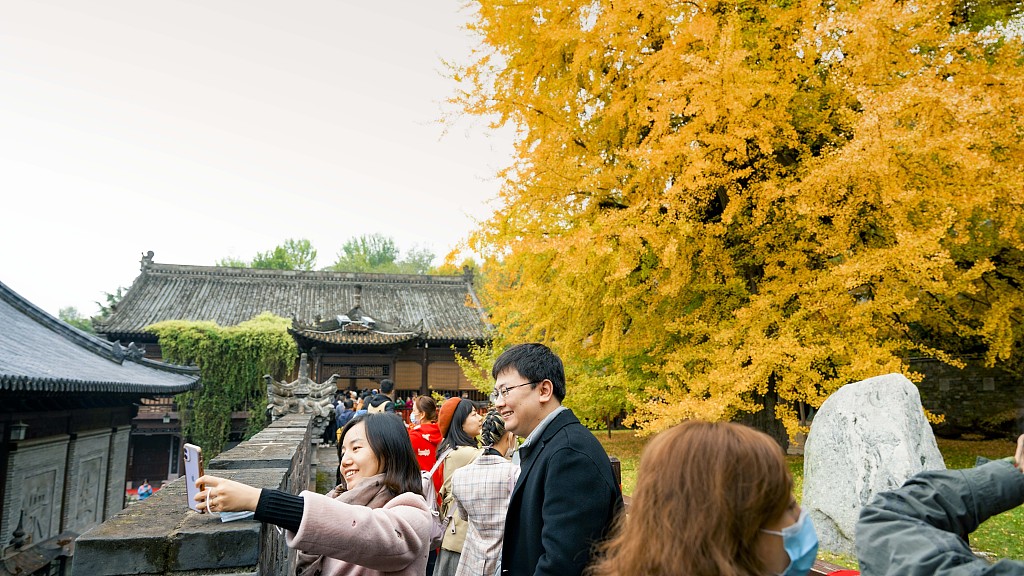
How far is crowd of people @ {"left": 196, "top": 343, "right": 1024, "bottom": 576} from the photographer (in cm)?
140

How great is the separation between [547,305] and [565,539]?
6331mm

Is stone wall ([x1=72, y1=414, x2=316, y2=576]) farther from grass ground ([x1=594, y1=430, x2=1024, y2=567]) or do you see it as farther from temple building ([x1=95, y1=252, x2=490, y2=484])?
temple building ([x1=95, y1=252, x2=490, y2=484])

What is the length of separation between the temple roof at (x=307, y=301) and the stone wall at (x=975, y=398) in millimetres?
14516

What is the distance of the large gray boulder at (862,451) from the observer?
5.71 meters

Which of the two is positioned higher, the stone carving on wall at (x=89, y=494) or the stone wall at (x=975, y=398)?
the stone wall at (x=975, y=398)

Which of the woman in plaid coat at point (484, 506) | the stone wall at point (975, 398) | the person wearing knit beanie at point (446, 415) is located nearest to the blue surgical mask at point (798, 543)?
the woman in plaid coat at point (484, 506)

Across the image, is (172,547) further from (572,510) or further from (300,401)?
(300,401)

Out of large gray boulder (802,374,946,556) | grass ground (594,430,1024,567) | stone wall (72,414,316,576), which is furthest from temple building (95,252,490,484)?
stone wall (72,414,316,576)

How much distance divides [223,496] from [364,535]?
474 mm

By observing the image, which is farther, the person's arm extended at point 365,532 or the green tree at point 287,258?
the green tree at point 287,258

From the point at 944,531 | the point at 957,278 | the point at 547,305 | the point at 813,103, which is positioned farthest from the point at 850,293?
the point at 944,531

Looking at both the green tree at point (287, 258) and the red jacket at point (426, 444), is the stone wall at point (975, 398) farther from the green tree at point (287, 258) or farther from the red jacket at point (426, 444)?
the green tree at point (287, 258)

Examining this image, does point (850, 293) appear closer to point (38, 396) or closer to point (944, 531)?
point (944, 531)

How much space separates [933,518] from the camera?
4.77 ft
